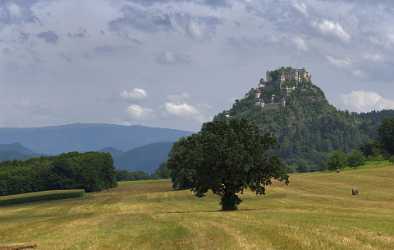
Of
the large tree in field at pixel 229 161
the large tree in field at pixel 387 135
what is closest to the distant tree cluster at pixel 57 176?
the large tree in field at pixel 387 135

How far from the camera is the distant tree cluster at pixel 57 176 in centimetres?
17012

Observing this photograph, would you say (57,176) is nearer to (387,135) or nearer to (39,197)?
(39,197)

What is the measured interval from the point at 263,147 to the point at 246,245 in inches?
1448

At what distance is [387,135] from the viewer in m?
187

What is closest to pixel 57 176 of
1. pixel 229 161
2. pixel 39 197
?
pixel 39 197

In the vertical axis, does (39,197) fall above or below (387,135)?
below

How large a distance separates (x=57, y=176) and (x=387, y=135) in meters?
98.5

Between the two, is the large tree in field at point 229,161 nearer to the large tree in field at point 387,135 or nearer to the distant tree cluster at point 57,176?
the distant tree cluster at point 57,176

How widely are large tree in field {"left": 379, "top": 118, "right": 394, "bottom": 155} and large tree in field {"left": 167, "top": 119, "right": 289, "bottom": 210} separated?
432 ft

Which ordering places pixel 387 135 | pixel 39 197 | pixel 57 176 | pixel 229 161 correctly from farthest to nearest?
pixel 387 135, pixel 57 176, pixel 39 197, pixel 229 161

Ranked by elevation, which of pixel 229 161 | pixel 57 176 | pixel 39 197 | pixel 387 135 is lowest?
pixel 39 197

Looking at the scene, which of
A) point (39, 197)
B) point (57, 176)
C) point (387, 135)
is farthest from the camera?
point (387, 135)

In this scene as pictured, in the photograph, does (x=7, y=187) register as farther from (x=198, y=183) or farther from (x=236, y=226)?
(x=236, y=226)

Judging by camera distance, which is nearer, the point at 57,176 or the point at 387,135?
the point at 57,176
